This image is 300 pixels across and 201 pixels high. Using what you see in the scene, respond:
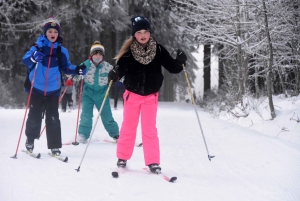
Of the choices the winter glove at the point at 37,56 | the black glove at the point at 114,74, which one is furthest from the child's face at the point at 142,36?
the winter glove at the point at 37,56

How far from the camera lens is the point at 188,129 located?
8.73 metres

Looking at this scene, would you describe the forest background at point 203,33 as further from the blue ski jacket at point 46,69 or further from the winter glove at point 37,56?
the winter glove at point 37,56

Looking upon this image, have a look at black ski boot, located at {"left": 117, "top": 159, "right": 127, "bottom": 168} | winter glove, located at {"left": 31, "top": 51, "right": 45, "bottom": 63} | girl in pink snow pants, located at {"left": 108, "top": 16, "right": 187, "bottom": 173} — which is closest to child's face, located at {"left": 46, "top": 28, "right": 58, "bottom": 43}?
winter glove, located at {"left": 31, "top": 51, "right": 45, "bottom": 63}

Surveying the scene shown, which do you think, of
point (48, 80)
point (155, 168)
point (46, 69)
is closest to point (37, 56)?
point (46, 69)

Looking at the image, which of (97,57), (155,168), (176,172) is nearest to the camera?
(155,168)

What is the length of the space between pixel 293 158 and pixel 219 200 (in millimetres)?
2055

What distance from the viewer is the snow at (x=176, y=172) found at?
3852mm

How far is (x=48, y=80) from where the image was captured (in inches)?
224

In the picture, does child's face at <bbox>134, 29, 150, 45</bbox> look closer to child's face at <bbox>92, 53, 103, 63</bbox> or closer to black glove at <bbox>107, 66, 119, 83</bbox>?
black glove at <bbox>107, 66, 119, 83</bbox>

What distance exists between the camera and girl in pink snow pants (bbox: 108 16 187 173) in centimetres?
477

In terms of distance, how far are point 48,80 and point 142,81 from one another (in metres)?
1.65

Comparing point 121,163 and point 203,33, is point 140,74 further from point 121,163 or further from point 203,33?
point 203,33

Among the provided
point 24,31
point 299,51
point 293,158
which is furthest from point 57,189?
point 24,31

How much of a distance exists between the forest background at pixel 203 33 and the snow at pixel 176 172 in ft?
8.33
